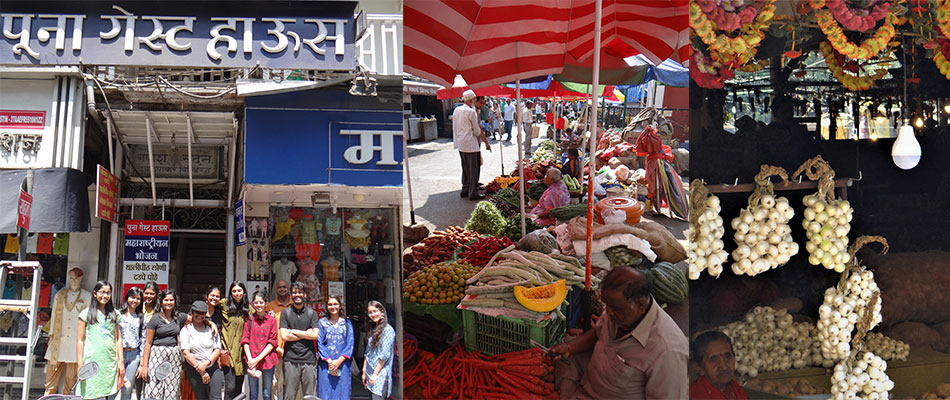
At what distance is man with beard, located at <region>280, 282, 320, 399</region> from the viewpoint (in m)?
3.91

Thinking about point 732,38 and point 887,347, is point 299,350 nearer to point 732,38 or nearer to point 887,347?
point 732,38

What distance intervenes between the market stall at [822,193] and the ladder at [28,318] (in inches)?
164

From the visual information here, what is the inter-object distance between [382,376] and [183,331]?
127cm

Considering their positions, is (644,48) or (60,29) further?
(644,48)

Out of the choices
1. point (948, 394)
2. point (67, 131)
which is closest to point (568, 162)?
point (948, 394)

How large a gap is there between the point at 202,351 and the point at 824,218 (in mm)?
3793

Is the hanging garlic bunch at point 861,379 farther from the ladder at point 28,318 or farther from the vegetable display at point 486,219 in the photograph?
the ladder at point 28,318

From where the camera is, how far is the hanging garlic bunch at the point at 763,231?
3.46 metres

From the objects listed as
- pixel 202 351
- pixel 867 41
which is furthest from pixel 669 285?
pixel 202 351

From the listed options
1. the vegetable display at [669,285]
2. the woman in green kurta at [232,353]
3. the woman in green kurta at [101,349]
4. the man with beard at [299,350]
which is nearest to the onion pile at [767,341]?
the vegetable display at [669,285]

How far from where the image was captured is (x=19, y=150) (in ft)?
13.2

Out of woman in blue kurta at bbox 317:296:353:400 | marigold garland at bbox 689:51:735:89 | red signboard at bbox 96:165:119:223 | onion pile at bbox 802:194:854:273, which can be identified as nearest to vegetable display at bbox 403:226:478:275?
woman in blue kurta at bbox 317:296:353:400

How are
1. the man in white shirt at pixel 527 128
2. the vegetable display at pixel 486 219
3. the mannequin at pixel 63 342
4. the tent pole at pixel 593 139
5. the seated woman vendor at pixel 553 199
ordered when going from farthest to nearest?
the man in white shirt at pixel 527 128, the seated woman vendor at pixel 553 199, the vegetable display at pixel 486 219, the mannequin at pixel 63 342, the tent pole at pixel 593 139

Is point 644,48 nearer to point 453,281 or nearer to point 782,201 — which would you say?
point 782,201
